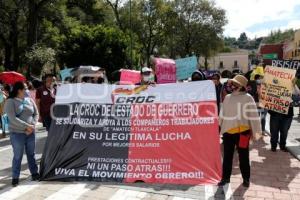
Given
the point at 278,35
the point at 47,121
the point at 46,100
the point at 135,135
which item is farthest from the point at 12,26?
the point at 278,35

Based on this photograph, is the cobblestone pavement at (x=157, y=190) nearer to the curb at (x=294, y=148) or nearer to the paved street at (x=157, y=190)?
the paved street at (x=157, y=190)

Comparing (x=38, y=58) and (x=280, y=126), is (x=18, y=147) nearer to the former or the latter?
(x=280, y=126)

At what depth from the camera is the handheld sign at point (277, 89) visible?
368 inches

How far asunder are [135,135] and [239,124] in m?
1.63

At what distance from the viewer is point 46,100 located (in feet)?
30.4

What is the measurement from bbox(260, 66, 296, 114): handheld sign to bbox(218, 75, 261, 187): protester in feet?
9.74

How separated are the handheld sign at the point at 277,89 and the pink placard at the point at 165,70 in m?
3.11

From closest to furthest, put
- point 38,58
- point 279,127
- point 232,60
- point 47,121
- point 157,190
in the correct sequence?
1. point 157,190
2. point 47,121
3. point 279,127
4. point 38,58
5. point 232,60

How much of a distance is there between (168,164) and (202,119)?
0.87 metres

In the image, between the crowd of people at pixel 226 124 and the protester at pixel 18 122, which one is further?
the protester at pixel 18 122

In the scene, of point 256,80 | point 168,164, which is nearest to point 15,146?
point 168,164

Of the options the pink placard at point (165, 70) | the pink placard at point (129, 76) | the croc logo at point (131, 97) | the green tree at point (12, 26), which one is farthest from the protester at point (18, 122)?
the green tree at point (12, 26)

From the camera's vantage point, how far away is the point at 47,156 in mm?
7098

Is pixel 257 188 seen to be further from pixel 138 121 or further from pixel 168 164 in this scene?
pixel 138 121
